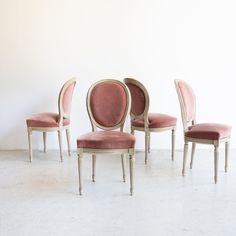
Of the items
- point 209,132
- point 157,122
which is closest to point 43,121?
point 157,122

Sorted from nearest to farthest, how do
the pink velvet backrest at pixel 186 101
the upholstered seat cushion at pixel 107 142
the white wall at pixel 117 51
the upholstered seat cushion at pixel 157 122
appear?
the upholstered seat cushion at pixel 107 142 → the pink velvet backrest at pixel 186 101 → the upholstered seat cushion at pixel 157 122 → the white wall at pixel 117 51

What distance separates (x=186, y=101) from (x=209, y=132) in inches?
17.2

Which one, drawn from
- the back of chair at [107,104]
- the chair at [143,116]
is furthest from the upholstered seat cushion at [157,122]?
the back of chair at [107,104]

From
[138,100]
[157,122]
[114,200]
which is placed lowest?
[114,200]

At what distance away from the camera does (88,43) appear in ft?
15.0

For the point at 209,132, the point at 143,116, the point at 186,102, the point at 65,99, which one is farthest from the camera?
the point at 65,99

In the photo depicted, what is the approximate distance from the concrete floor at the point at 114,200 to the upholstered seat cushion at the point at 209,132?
0.43 metres

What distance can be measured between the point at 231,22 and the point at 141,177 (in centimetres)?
226

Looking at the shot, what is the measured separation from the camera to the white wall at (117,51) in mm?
4488

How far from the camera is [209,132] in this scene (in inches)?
135

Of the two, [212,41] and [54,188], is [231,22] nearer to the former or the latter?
[212,41]

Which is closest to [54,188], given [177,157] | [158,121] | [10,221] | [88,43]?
[10,221]

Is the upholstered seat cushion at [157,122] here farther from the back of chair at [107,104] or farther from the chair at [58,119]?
the chair at [58,119]

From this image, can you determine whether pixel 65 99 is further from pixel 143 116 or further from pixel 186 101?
pixel 186 101
